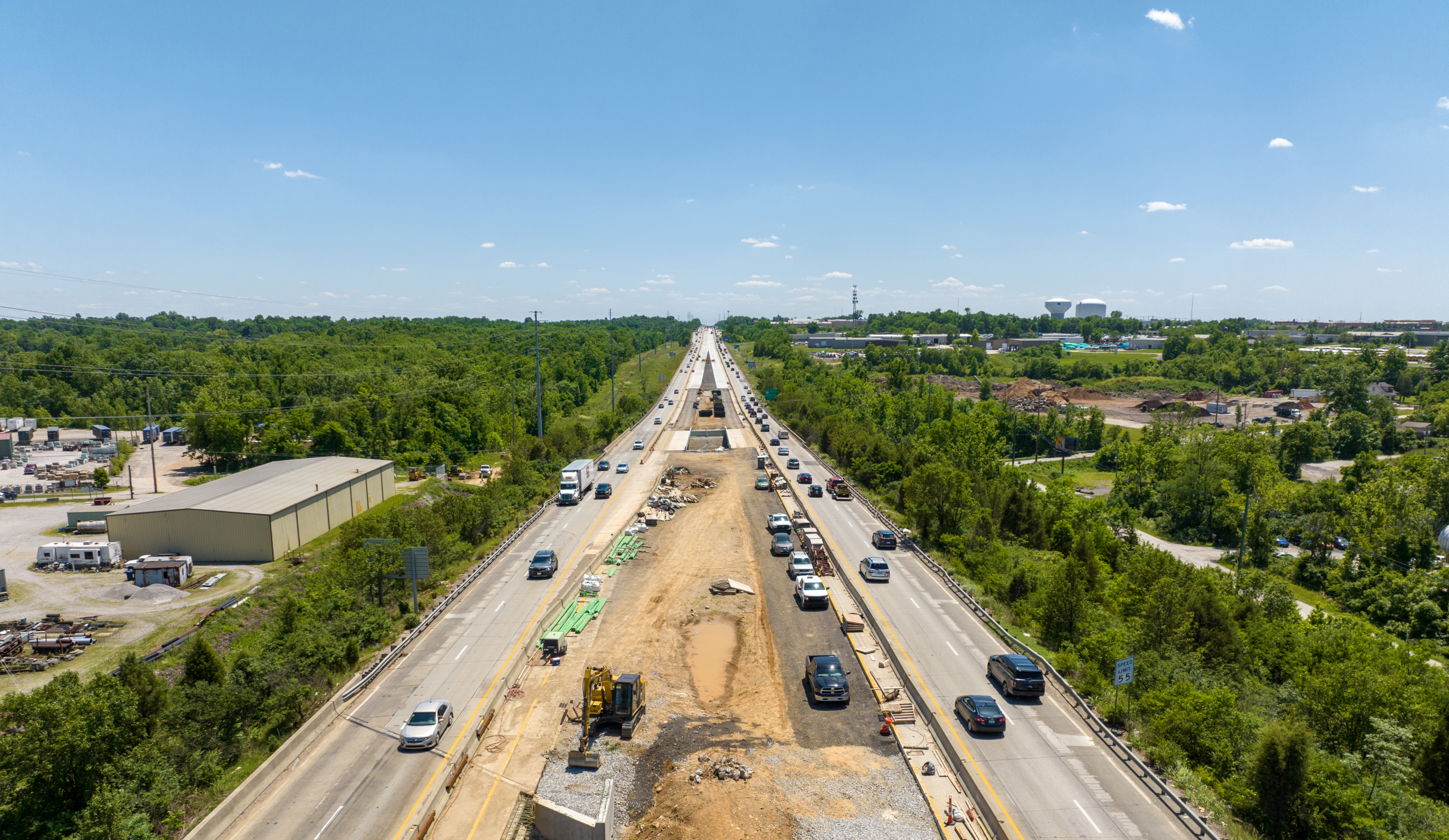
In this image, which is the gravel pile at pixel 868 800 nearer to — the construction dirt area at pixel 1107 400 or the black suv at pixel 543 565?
the black suv at pixel 543 565

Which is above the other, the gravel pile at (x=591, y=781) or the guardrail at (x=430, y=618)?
the guardrail at (x=430, y=618)

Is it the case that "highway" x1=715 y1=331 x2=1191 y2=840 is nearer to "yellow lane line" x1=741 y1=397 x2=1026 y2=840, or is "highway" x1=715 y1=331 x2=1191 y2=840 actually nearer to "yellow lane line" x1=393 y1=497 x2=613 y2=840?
"yellow lane line" x1=741 y1=397 x2=1026 y2=840

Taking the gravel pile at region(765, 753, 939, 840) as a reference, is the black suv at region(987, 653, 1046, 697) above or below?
above

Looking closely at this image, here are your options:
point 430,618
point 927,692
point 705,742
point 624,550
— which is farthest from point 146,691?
point 624,550

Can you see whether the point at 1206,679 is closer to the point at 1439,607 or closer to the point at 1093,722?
the point at 1093,722

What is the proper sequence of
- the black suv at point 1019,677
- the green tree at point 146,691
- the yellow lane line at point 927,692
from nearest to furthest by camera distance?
the yellow lane line at point 927,692 < the green tree at point 146,691 < the black suv at point 1019,677

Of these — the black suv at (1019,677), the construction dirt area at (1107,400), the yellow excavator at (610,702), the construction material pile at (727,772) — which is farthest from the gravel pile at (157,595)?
the construction dirt area at (1107,400)

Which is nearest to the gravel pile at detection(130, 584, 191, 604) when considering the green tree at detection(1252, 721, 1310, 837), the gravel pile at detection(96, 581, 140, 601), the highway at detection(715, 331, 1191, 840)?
the gravel pile at detection(96, 581, 140, 601)
